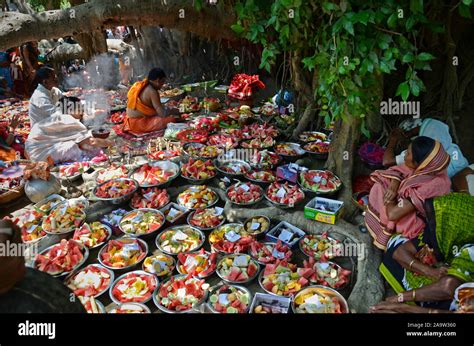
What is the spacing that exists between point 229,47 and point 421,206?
7.44m

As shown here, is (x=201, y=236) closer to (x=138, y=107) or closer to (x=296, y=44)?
(x=296, y=44)

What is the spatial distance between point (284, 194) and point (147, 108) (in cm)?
359

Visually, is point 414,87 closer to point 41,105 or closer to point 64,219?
point 64,219

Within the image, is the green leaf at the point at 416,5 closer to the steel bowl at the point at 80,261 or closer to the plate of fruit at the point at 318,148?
the plate of fruit at the point at 318,148

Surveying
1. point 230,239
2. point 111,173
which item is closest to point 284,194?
point 230,239

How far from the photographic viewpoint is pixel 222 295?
3.07 m

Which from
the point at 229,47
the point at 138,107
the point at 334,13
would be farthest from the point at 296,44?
the point at 229,47

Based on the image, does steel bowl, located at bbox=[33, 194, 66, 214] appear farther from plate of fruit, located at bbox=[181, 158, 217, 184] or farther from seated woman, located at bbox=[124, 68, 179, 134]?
seated woman, located at bbox=[124, 68, 179, 134]

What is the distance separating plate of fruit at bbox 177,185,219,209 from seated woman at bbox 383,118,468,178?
7.15 feet

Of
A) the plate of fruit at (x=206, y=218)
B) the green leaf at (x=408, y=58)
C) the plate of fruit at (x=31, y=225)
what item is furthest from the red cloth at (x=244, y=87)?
the green leaf at (x=408, y=58)

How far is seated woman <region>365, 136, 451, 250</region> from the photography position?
9.80ft

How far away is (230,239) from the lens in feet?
12.3

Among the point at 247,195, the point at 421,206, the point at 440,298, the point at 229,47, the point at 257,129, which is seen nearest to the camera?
the point at 440,298

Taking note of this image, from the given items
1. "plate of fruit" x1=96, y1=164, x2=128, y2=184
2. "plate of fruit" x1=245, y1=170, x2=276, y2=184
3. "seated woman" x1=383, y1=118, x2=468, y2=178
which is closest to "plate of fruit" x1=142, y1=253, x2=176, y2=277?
"plate of fruit" x1=245, y1=170, x2=276, y2=184
